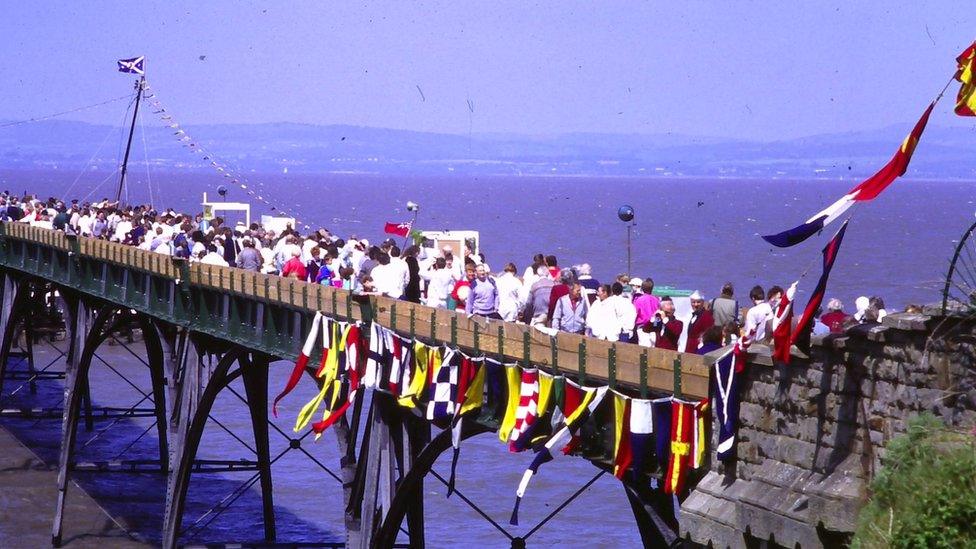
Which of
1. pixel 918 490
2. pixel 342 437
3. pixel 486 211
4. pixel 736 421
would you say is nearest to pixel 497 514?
pixel 342 437

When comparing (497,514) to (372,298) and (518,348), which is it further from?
(518,348)

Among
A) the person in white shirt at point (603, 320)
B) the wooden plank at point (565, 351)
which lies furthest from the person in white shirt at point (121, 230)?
the person in white shirt at point (603, 320)

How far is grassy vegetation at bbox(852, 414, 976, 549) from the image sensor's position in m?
10.8

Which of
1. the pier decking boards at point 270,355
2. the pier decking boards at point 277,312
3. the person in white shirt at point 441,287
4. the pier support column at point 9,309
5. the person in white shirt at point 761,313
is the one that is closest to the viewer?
the pier decking boards at point 277,312

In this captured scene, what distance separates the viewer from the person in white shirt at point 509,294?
22359 millimetres

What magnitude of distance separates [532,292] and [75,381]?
1737cm

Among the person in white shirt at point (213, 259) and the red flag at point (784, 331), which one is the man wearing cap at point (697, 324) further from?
the person in white shirt at point (213, 259)

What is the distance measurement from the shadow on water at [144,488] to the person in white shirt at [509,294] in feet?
37.2

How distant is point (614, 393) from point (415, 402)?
4.47 m

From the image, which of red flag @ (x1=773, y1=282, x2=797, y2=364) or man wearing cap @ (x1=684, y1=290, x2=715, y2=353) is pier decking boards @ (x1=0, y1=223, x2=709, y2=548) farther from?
man wearing cap @ (x1=684, y1=290, x2=715, y2=353)

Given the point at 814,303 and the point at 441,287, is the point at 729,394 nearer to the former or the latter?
the point at 814,303

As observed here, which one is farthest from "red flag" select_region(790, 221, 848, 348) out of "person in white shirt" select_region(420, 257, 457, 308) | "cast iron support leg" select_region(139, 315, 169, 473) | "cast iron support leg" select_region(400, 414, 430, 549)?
"cast iron support leg" select_region(139, 315, 169, 473)

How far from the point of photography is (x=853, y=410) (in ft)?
39.1

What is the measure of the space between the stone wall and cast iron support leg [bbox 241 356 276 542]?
599 inches
